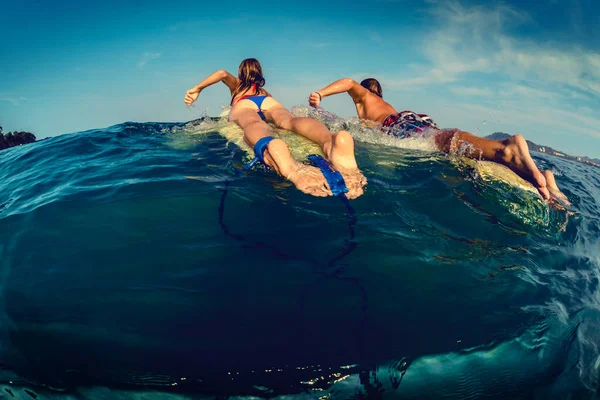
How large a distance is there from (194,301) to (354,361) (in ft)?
4.26

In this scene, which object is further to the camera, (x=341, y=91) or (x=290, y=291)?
(x=341, y=91)

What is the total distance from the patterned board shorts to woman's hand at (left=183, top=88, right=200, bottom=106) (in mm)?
4035

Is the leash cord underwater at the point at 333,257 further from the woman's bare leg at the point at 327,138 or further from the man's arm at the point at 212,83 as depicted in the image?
the man's arm at the point at 212,83

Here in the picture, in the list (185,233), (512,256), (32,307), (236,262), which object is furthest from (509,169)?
(32,307)

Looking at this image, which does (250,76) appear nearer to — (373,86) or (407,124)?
(373,86)

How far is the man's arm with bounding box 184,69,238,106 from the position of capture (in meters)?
6.49

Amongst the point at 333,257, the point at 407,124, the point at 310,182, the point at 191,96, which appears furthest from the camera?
the point at 407,124

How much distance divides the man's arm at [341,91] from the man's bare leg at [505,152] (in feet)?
7.35

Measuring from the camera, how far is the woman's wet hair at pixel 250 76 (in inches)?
261

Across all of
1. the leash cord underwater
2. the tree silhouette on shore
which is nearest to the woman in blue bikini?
the leash cord underwater

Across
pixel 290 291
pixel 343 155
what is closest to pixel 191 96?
pixel 343 155

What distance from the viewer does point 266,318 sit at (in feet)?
8.05

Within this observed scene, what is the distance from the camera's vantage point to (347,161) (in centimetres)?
405

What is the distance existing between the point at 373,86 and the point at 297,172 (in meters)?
4.94
